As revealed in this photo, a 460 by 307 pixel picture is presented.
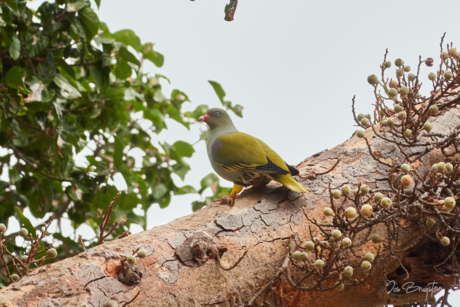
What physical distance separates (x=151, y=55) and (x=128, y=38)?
0.26 m

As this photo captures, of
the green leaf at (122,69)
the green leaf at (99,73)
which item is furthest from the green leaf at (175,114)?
the green leaf at (99,73)

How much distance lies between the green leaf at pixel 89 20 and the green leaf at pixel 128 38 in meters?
0.87

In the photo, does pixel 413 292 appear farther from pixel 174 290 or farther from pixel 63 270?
pixel 63 270

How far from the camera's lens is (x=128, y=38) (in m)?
3.52

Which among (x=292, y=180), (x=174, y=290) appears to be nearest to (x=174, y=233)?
(x=174, y=290)

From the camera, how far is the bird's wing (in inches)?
77.9

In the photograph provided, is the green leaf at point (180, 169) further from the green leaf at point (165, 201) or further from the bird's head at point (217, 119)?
the bird's head at point (217, 119)

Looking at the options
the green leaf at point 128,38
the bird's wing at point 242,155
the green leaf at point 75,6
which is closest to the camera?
the bird's wing at point 242,155

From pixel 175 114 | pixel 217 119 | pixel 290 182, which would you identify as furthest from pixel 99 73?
pixel 290 182

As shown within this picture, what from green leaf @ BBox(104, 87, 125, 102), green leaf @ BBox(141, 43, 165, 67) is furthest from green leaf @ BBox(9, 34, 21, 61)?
green leaf @ BBox(141, 43, 165, 67)

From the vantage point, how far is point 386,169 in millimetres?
2035

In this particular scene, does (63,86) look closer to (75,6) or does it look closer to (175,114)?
(75,6)

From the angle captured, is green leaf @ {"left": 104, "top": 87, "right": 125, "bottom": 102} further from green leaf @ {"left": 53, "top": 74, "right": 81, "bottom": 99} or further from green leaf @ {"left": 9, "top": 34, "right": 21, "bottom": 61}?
green leaf @ {"left": 9, "top": 34, "right": 21, "bottom": 61}

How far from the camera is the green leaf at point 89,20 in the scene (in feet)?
8.09
